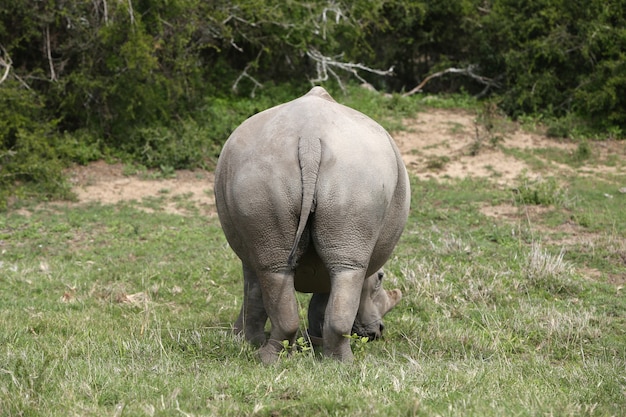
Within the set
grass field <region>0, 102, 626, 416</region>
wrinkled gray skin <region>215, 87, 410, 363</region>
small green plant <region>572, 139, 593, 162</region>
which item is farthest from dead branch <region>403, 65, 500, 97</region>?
wrinkled gray skin <region>215, 87, 410, 363</region>

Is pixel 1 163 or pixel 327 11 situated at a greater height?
pixel 327 11

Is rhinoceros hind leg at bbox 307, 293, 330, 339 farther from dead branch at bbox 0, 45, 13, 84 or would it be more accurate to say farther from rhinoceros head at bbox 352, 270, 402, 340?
dead branch at bbox 0, 45, 13, 84

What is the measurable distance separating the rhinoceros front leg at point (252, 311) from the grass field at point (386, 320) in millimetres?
241

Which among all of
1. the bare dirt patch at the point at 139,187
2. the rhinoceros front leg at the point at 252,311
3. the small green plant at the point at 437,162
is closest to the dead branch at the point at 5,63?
the bare dirt patch at the point at 139,187

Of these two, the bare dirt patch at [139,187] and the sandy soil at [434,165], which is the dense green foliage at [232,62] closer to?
the bare dirt patch at [139,187]

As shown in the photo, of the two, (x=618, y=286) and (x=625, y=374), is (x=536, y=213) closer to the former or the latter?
(x=618, y=286)

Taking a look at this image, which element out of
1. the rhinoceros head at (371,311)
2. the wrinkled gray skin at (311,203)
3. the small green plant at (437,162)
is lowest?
the small green plant at (437,162)

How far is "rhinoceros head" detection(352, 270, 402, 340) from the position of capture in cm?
649

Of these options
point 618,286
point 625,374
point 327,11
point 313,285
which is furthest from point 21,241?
point 327,11

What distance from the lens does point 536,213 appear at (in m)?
11.7

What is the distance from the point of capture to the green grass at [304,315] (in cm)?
420

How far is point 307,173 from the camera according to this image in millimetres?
5133

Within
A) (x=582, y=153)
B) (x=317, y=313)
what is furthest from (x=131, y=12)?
(x=317, y=313)

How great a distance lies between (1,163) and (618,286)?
900 cm
